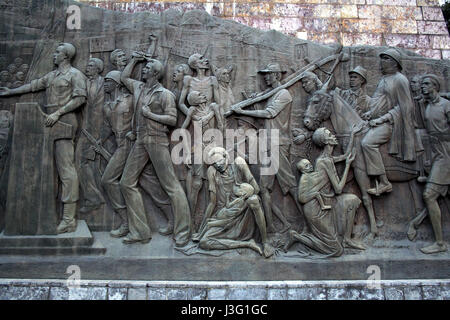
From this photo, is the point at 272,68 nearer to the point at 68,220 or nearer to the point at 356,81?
the point at 356,81

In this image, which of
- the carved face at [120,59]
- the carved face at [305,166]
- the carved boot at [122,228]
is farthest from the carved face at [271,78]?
the carved boot at [122,228]

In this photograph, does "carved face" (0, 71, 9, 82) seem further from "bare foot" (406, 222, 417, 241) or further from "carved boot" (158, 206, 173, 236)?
"bare foot" (406, 222, 417, 241)

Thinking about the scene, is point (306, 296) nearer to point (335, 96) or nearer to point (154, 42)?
point (335, 96)

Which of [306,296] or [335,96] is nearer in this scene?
[306,296]

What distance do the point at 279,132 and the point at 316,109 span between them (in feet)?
2.42

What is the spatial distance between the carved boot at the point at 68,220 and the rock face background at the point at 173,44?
6.41 ft

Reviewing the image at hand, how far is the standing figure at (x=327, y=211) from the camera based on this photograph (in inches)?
268

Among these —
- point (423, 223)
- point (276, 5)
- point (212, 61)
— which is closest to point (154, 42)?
point (212, 61)

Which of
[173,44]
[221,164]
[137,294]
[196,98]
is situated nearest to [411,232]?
[221,164]

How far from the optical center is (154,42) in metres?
7.30

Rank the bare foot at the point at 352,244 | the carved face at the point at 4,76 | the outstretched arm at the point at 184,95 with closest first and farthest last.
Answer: the bare foot at the point at 352,244 → the outstretched arm at the point at 184,95 → the carved face at the point at 4,76

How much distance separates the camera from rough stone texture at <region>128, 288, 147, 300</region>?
638 centimetres

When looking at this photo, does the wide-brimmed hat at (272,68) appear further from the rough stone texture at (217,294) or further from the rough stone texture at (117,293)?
the rough stone texture at (117,293)
